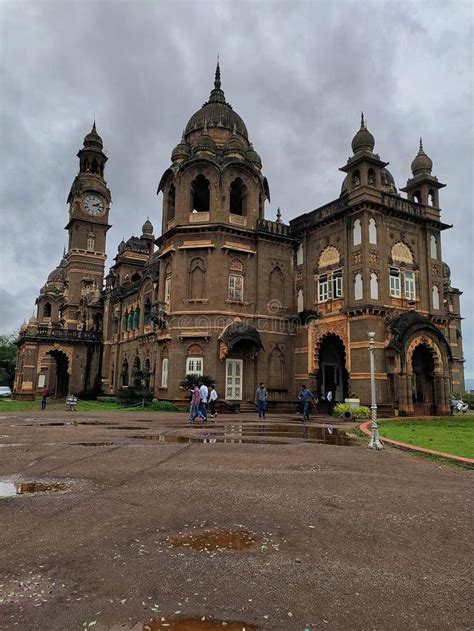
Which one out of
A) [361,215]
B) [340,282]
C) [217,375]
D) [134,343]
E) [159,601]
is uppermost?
[361,215]

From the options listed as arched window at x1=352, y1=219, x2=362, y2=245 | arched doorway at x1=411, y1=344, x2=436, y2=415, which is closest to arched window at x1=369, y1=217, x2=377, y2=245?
arched window at x1=352, y1=219, x2=362, y2=245

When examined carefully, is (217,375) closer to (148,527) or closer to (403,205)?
(403,205)

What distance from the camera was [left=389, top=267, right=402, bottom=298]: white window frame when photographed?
26730 millimetres

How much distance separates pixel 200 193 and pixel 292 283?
9066 mm

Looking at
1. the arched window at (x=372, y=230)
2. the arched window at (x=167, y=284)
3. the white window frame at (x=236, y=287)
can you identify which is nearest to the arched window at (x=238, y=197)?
the white window frame at (x=236, y=287)

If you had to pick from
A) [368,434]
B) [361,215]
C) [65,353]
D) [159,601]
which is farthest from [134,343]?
[159,601]

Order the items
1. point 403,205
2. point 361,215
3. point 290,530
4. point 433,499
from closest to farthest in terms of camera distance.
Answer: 1. point 290,530
2. point 433,499
3. point 361,215
4. point 403,205

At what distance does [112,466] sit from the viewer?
8.73 metres

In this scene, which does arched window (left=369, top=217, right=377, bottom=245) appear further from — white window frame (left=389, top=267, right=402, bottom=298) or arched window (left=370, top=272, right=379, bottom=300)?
white window frame (left=389, top=267, right=402, bottom=298)

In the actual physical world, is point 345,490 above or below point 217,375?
below

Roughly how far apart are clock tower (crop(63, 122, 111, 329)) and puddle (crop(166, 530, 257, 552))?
5156 centimetres

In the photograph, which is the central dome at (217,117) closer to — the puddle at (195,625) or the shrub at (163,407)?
the shrub at (163,407)

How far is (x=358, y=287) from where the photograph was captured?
25.9 metres

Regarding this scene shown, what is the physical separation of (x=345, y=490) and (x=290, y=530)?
90.3 inches
